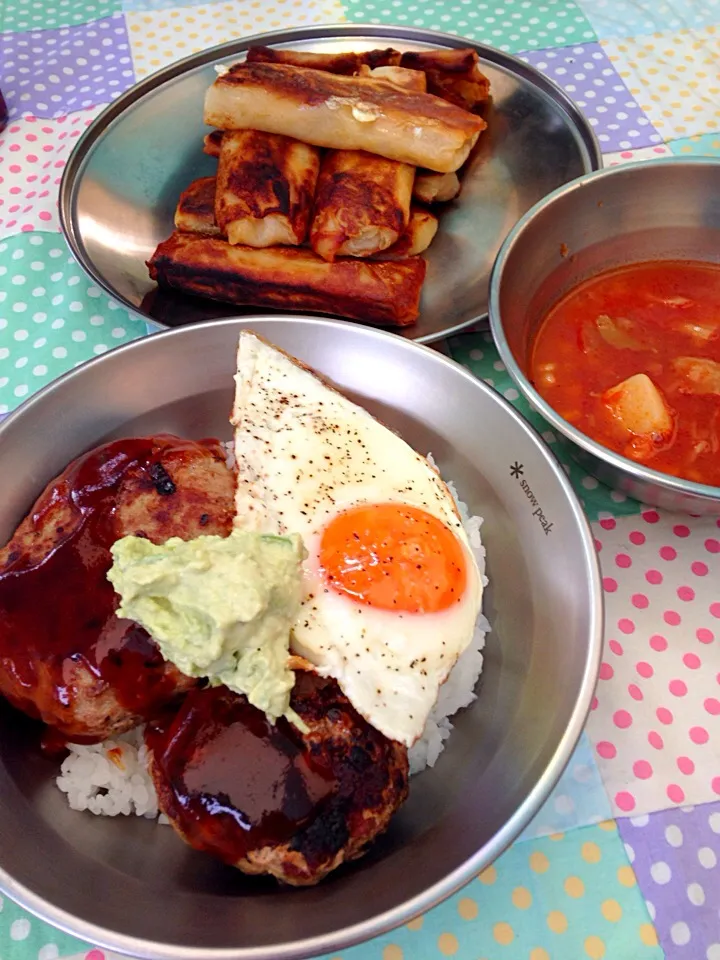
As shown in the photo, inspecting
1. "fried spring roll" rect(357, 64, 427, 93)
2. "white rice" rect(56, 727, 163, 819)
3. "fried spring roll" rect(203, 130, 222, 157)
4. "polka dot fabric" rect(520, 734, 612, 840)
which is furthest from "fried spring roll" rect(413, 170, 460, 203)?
"white rice" rect(56, 727, 163, 819)

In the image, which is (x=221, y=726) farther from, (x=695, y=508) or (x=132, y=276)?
(x=132, y=276)

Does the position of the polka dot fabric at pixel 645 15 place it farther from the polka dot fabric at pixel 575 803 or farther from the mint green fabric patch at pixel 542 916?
the mint green fabric patch at pixel 542 916

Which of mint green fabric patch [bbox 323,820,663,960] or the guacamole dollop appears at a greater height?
the guacamole dollop

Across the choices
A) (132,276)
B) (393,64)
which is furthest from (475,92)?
(132,276)

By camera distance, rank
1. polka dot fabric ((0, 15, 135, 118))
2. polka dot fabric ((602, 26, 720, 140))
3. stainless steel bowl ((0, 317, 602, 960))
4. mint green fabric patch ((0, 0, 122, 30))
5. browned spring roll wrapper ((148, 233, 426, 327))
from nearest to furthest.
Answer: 1. stainless steel bowl ((0, 317, 602, 960))
2. browned spring roll wrapper ((148, 233, 426, 327))
3. polka dot fabric ((602, 26, 720, 140))
4. polka dot fabric ((0, 15, 135, 118))
5. mint green fabric patch ((0, 0, 122, 30))

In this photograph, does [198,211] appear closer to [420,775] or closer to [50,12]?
[420,775]

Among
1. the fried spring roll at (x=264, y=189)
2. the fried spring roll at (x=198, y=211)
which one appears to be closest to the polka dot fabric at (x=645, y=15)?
the fried spring roll at (x=264, y=189)

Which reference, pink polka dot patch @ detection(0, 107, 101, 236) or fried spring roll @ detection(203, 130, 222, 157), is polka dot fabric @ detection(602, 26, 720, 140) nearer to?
fried spring roll @ detection(203, 130, 222, 157)
